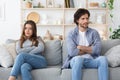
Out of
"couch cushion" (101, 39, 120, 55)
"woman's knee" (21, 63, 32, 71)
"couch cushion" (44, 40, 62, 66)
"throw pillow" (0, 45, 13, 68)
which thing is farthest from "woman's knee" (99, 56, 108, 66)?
"throw pillow" (0, 45, 13, 68)

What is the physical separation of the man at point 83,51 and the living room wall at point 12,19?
267 cm

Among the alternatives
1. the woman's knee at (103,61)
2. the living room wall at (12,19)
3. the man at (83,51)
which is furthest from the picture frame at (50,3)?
the woman's knee at (103,61)

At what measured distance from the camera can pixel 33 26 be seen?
3.92m

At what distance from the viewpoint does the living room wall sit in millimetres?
6180

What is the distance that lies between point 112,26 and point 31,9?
1.91m

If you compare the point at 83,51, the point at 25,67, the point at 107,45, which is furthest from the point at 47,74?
the point at 107,45

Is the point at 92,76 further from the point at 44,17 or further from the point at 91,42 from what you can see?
the point at 44,17

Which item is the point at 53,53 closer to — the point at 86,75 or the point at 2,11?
the point at 86,75

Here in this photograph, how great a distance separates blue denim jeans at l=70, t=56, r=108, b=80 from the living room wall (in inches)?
120

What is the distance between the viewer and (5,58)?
3648 millimetres

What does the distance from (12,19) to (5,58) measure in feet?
8.79

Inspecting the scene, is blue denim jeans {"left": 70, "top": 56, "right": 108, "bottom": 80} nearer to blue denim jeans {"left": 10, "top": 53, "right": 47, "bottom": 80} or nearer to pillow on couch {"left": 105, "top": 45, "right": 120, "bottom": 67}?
pillow on couch {"left": 105, "top": 45, "right": 120, "bottom": 67}

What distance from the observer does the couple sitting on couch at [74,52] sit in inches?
130

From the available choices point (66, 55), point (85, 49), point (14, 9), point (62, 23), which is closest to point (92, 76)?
point (85, 49)
